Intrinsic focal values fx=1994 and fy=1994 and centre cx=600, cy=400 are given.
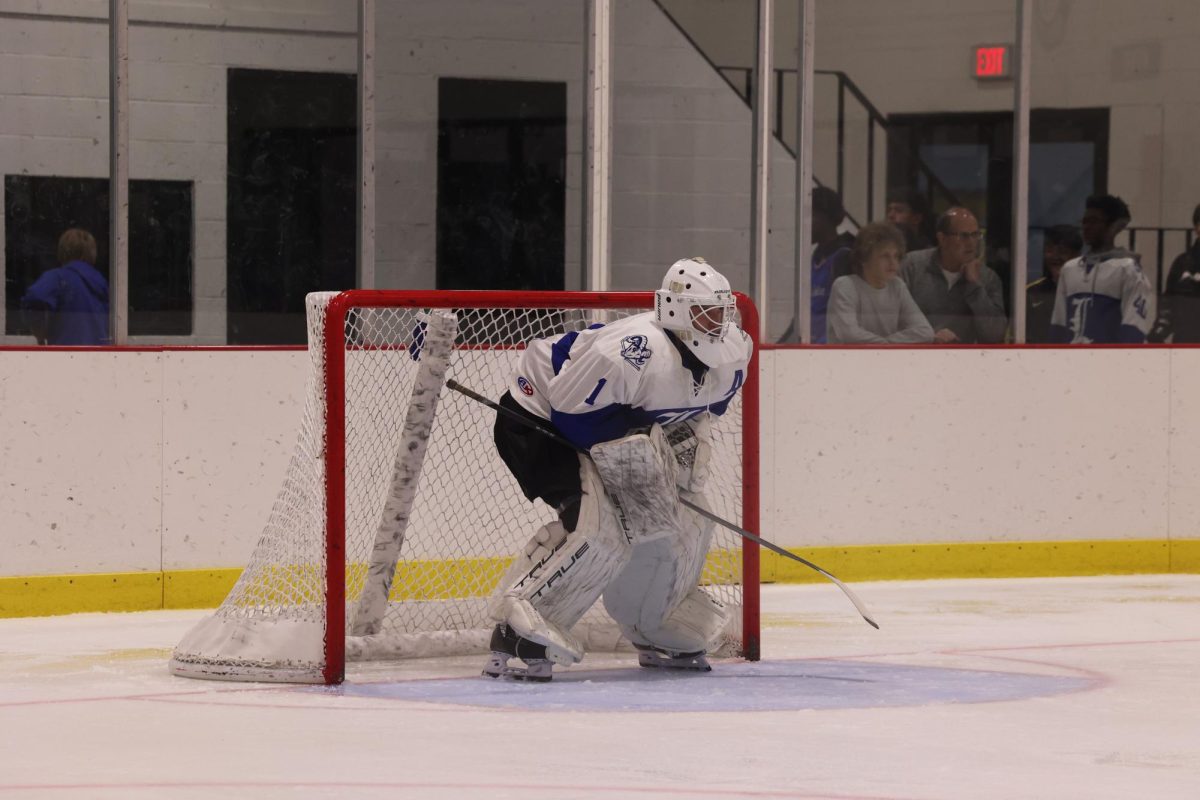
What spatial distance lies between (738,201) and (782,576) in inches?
55.6

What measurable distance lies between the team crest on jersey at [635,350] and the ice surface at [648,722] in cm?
81

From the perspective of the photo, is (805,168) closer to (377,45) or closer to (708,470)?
(377,45)

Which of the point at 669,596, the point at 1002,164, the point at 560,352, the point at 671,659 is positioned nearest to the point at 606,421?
the point at 560,352

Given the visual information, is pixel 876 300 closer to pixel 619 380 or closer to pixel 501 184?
pixel 501 184

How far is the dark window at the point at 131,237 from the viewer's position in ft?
21.0

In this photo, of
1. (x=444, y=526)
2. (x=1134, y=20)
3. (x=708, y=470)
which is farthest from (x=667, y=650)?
(x=1134, y=20)

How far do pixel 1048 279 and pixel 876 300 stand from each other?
75cm

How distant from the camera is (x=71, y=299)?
6.41 meters

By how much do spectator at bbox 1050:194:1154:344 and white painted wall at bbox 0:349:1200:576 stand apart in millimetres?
200

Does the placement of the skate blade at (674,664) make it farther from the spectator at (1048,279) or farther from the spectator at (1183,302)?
the spectator at (1183,302)

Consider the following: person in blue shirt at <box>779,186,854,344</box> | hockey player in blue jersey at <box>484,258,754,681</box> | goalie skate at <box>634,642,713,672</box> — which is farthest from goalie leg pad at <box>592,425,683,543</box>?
person in blue shirt at <box>779,186,854,344</box>

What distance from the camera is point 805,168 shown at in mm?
7453

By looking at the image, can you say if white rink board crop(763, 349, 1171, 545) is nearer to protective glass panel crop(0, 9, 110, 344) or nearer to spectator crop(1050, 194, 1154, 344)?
spectator crop(1050, 194, 1154, 344)

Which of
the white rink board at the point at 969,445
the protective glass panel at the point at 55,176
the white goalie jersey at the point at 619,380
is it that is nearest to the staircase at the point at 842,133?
the white rink board at the point at 969,445
